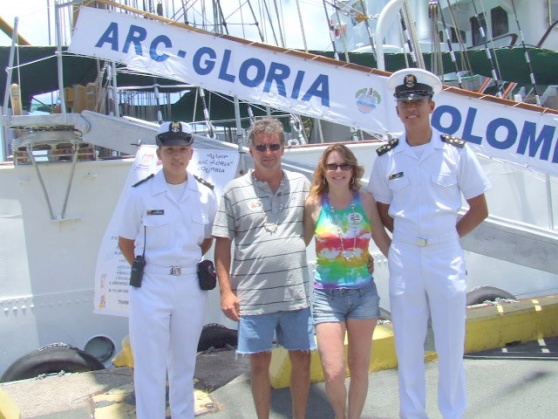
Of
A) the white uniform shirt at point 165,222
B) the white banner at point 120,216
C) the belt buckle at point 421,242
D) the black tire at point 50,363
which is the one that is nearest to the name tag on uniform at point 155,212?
the white uniform shirt at point 165,222

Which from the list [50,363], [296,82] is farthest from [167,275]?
[50,363]

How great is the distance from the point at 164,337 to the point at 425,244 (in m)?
1.40

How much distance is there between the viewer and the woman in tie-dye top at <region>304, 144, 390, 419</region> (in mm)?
3146

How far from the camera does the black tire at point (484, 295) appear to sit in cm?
713

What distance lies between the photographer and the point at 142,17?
5215mm

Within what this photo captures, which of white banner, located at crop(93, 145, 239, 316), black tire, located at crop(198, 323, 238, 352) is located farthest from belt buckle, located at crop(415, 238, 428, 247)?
black tire, located at crop(198, 323, 238, 352)

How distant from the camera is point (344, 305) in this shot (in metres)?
3.18

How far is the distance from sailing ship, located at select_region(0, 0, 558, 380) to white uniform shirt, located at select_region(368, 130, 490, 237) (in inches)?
66.6

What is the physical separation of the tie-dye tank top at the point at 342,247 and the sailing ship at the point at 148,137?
1.80m

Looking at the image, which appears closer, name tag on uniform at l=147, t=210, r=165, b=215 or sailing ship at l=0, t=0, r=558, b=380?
name tag on uniform at l=147, t=210, r=165, b=215

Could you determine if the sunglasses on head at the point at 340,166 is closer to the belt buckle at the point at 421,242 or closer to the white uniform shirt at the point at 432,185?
the white uniform shirt at the point at 432,185

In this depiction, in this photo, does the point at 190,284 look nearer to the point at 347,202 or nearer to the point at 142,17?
the point at 347,202

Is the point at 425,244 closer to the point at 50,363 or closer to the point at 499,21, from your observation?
the point at 50,363

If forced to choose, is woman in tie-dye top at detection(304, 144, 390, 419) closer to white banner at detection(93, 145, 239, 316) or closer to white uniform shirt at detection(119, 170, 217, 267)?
white uniform shirt at detection(119, 170, 217, 267)
